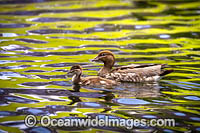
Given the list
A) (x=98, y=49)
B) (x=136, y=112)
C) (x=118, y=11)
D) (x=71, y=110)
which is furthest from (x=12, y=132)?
(x=118, y=11)

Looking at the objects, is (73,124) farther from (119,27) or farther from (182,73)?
(119,27)

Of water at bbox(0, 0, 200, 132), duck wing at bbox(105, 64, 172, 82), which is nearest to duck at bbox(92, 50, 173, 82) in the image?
duck wing at bbox(105, 64, 172, 82)

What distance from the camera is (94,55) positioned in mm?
14617

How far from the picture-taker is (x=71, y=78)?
11.3 meters

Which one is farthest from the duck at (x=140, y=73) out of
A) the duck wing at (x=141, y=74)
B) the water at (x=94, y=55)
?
the water at (x=94, y=55)

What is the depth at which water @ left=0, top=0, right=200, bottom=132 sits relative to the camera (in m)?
8.61
